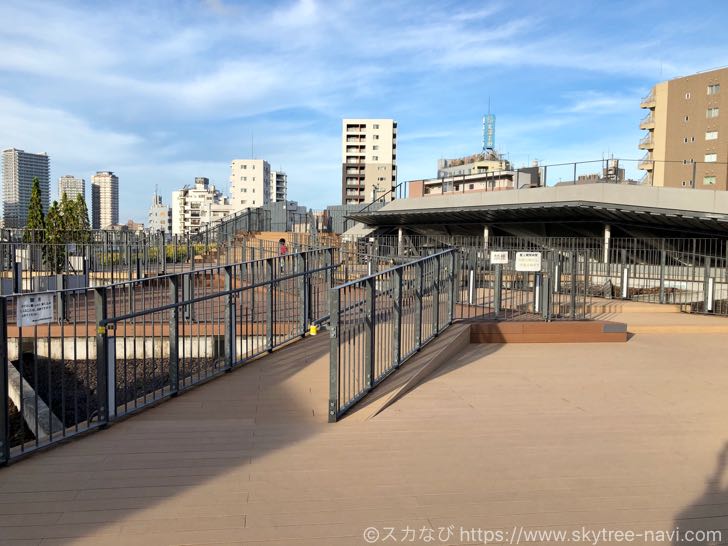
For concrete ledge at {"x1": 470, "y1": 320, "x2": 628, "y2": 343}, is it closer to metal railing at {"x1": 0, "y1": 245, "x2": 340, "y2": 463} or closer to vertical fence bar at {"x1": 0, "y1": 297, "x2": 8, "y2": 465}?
metal railing at {"x1": 0, "y1": 245, "x2": 340, "y2": 463}

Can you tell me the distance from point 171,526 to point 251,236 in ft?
95.7

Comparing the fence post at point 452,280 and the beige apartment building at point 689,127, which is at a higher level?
the beige apartment building at point 689,127

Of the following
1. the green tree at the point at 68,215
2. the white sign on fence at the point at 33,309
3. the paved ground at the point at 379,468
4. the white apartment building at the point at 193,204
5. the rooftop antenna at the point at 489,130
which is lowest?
the paved ground at the point at 379,468

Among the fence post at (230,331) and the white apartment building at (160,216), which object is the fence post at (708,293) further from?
the white apartment building at (160,216)

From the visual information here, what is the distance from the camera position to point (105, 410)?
5523mm

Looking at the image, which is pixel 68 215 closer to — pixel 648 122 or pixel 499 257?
pixel 499 257

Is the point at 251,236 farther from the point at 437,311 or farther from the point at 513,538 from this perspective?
the point at 513,538

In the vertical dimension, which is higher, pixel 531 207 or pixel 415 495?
pixel 531 207

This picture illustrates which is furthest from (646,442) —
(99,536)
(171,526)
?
(99,536)

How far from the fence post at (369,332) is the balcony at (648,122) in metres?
65.1

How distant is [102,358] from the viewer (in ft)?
17.9

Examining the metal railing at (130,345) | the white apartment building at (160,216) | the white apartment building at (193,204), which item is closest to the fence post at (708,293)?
the metal railing at (130,345)

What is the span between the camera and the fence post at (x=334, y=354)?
18.2ft

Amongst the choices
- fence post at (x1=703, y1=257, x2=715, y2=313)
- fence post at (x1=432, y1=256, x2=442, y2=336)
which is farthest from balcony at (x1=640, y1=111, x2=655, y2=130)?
fence post at (x1=432, y1=256, x2=442, y2=336)
